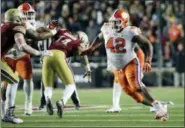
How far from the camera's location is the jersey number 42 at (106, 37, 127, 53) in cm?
1096

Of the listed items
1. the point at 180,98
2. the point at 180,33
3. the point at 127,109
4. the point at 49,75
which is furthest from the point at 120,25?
the point at 180,33

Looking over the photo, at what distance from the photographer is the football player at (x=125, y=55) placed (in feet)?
35.1

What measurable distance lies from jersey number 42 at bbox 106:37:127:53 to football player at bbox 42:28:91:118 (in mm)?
405

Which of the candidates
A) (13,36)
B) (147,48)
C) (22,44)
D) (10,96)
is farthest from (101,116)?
(22,44)

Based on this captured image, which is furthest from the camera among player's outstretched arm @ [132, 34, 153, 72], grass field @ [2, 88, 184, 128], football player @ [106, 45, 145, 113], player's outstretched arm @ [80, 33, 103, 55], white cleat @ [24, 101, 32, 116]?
football player @ [106, 45, 145, 113]

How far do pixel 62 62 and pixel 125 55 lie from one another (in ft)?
2.97

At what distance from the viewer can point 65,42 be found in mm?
11359

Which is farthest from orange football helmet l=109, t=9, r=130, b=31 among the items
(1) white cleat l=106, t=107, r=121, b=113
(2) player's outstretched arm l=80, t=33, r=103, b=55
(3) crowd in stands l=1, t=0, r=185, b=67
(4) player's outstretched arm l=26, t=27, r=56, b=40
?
(3) crowd in stands l=1, t=0, r=185, b=67

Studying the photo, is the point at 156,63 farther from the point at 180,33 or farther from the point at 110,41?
the point at 110,41

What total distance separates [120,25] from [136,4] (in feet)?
37.0

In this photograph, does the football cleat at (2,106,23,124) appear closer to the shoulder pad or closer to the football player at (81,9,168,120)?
the football player at (81,9,168,120)

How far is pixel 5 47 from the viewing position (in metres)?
9.95

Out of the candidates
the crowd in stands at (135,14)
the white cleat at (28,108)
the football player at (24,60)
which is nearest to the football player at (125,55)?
the football player at (24,60)

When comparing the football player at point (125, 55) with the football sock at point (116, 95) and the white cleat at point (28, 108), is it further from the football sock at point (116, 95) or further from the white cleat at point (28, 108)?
the white cleat at point (28, 108)
